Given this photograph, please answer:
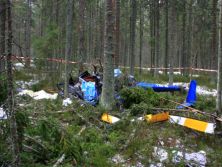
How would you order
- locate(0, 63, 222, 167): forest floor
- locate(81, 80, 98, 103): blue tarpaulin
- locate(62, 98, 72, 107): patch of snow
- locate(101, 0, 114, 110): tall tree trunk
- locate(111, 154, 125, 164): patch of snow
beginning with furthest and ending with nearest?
locate(81, 80, 98, 103): blue tarpaulin < locate(62, 98, 72, 107): patch of snow < locate(101, 0, 114, 110): tall tree trunk < locate(111, 154, 125, 164): patch of snow < locate(0, 63, 222, 167): forest floor

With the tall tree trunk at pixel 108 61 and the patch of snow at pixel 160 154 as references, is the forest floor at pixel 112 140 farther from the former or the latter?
the tall tree trunk at pixel 108 61

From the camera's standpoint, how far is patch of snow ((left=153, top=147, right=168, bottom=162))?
285 inches

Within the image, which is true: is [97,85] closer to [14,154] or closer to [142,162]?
[142,162]

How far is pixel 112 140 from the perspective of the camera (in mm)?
7902

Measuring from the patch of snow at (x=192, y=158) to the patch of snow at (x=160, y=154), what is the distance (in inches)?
6.6

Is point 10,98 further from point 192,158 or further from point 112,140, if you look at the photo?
point 192,158

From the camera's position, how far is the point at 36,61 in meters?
17.3

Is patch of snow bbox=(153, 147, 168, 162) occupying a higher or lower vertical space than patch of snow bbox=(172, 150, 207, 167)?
higher

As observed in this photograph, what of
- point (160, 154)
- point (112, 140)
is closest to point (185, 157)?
point (160, 154)

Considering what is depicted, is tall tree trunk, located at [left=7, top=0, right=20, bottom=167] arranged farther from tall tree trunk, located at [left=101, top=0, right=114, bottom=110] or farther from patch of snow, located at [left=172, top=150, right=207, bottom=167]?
tall tree trunk, located at [left=101, top=0, right=114, bottom=110]

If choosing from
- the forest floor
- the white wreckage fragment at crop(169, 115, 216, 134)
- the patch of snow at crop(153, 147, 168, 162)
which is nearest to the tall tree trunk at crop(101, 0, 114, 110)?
the forest floor

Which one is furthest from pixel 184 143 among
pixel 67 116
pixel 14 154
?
pixel 14 154

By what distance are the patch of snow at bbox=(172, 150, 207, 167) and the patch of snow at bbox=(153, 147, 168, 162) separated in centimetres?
17

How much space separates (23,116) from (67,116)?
12.5 feet
